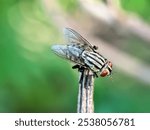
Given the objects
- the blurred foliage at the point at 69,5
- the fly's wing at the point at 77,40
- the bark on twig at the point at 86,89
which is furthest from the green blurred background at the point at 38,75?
the bark on twig at the point at 86,89

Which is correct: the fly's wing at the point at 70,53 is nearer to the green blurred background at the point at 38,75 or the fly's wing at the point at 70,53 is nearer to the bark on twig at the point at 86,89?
the bark on twig at the point at 86,89

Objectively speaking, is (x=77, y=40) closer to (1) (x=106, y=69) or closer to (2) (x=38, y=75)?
(1) (x=106, y=69)

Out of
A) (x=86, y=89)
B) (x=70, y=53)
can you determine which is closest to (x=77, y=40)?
(x=70, y=53)

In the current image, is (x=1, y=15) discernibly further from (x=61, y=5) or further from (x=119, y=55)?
(x=119, y=55)

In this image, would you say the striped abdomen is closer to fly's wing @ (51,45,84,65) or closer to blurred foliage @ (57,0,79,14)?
fly's wing @ (51,45,84,65)

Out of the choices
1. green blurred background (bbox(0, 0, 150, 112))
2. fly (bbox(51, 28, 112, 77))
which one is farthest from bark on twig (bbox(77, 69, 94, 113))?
green blurred background (bbox(0, 0, 150, 112))
